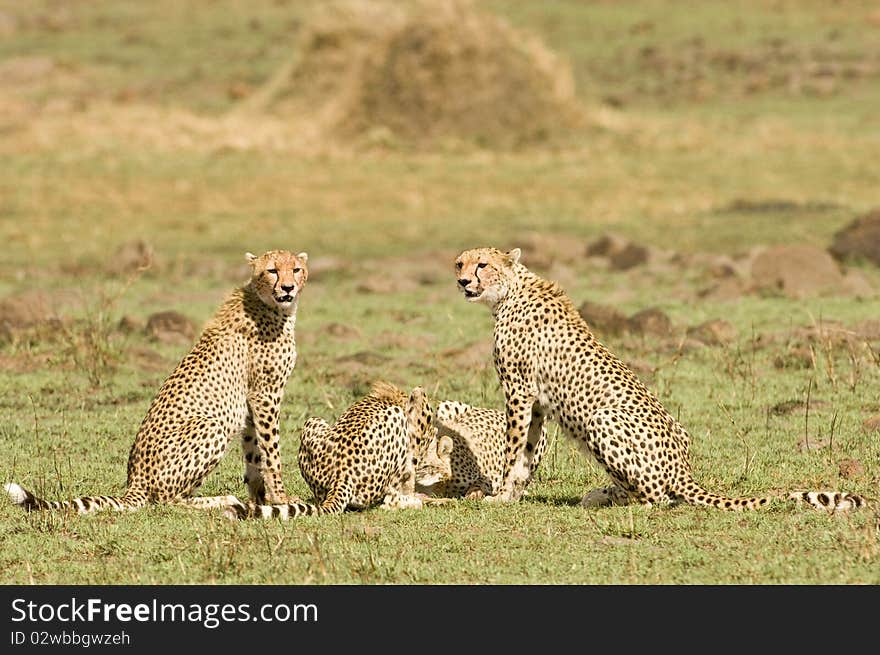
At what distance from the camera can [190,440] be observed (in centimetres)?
812

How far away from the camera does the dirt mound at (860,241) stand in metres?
18.1

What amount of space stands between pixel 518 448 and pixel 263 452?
4.55 ft

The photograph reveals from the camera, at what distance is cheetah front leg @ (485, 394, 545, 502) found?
8.60m

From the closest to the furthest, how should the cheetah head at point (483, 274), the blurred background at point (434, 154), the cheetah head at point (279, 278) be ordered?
the cheetah head at point (279, 278)
the cheetah head at point (483, 274)
the blurred background at point (434, 154)

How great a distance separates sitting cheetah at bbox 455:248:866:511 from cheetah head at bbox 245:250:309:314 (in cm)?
89

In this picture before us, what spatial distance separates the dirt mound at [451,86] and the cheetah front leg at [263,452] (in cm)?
1948

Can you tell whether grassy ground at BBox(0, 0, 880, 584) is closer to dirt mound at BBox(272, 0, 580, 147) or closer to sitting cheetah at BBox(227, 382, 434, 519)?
sitting cheetah at BBox(227, 382, 434, 519)

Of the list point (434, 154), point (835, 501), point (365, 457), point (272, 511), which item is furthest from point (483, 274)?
point (434, 154)

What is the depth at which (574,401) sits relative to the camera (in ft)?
27.7

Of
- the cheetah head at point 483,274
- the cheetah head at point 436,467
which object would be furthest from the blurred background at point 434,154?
the cheetah head at point 483,274

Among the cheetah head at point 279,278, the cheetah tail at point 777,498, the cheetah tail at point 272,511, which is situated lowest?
the cheetah tail at point 272,511

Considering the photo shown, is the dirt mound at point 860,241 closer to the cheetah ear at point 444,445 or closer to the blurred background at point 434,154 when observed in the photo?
the blurred background at point 434,154

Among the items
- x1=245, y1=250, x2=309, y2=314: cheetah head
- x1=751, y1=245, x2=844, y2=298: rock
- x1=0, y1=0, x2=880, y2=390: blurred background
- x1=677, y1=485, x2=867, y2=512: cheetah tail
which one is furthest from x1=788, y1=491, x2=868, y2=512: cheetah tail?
x1=751, y1=245, x2=844, y2=298: rock
